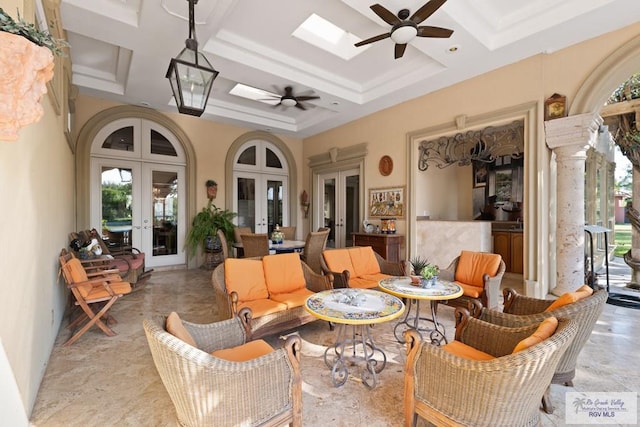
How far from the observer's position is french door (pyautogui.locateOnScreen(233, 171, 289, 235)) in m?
7.61

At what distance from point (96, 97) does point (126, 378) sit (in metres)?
5.60

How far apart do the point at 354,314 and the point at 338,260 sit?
5.68 ft

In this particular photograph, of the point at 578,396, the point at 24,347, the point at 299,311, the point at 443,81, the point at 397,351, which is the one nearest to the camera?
the point at 24,347

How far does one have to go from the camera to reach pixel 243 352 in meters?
1.88

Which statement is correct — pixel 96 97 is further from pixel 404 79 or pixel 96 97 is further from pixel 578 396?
pixel 578 396

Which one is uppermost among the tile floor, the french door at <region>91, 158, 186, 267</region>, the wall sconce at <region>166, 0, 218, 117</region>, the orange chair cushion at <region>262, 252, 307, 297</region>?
the wall sconce at <region>166, 0, 218, 117</region>

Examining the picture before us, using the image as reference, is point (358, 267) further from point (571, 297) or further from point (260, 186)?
point (260, 186)

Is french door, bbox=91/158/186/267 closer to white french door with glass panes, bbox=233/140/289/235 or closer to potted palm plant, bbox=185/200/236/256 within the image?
potted palm plant, bbox=185/200/236/256

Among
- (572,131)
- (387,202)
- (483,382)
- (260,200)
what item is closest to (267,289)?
(483,382)

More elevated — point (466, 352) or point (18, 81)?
point (18, 81)

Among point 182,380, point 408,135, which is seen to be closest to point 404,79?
point 408,135

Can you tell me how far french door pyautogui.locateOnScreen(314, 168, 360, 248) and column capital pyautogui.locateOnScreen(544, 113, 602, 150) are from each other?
3.80m

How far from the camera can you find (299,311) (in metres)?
2.96

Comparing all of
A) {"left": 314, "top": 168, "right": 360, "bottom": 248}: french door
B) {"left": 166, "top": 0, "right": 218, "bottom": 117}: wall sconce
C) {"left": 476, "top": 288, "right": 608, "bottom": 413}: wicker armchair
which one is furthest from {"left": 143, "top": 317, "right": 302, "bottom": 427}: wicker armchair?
{"left": 314, "top": 168, "right": 360, "bottom": 248}: french door
